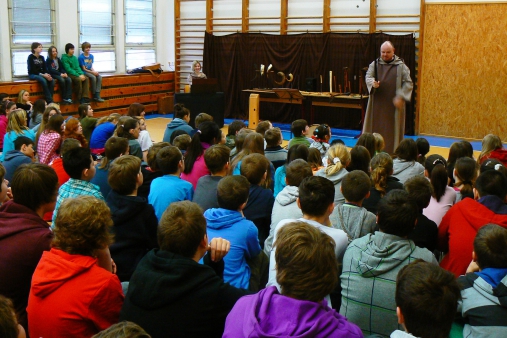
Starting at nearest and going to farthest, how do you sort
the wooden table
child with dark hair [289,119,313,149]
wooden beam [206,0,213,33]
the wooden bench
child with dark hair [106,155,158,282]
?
child with dark hair [106,155,158,282]
child with dark hair [289,119,313,149]
the wooden table
the wooden bench
wooden beam [206,0,213,33]

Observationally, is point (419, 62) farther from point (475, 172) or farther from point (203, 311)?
point (203, 311)

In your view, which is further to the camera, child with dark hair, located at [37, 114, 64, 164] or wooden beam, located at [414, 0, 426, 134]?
wooden beam, located at [414, 0, 426, 134]

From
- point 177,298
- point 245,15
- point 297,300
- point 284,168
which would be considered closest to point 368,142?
point 284,168

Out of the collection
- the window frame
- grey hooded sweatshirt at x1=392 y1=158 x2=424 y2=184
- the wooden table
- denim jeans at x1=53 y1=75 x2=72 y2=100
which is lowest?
grey hooded sweatshirt at x1=392 y1=158 x2=424 y2=184

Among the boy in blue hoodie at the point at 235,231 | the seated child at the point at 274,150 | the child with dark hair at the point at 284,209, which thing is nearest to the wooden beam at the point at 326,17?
the seated child at the point at 274,150

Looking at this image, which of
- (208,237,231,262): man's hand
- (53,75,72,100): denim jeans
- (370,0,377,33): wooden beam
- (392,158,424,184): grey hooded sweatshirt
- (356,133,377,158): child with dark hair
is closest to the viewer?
(208,237,231,262): man's hand

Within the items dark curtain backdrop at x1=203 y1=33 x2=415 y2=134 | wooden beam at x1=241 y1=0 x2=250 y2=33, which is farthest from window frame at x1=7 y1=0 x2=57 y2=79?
wooden beam at x1=241 y1=0 x2=250 y2=33

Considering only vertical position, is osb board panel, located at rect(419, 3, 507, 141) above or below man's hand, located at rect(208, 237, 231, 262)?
above

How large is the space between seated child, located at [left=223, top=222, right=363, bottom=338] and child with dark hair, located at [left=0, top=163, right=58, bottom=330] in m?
1.11

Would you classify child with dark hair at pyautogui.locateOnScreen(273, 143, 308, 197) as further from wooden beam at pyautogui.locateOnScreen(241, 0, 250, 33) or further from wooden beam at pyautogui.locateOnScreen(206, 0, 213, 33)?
wooden beam at pyautogui.locateOnScreen(206, 0, 213, 33)

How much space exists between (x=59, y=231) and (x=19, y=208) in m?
0.56

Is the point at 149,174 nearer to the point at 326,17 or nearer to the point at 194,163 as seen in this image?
the point at 194,163

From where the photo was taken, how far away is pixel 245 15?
12844 mm

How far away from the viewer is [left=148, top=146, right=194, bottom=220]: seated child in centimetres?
384
